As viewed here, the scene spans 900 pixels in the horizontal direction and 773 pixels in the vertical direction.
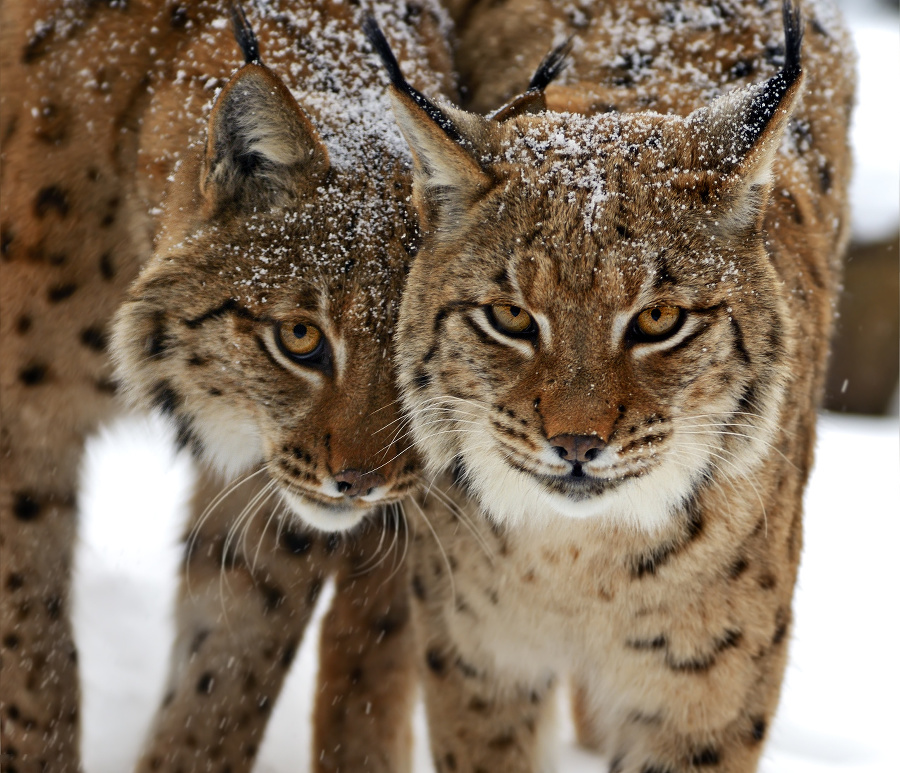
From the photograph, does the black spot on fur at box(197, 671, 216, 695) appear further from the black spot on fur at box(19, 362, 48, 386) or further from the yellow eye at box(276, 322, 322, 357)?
the yellow eye at box(276, 322, 322, 357)

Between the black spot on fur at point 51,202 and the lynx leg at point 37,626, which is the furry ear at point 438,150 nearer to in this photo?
the black spot on fur at point 51,202

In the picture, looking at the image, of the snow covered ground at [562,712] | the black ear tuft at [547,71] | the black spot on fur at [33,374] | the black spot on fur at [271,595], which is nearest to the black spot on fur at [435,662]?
the black spot on fur at [271,595]

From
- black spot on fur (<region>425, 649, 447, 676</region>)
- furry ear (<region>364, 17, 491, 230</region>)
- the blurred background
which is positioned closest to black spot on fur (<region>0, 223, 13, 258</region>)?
furry ear (<region>364, 17, 491, 230</region>)

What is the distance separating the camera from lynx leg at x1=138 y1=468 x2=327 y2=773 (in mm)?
4289

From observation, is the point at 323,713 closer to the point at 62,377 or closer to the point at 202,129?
the point at 62,377

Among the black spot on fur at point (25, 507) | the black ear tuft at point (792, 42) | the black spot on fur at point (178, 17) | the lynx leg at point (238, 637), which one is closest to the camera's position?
the black ear tuft at point (792, 42)

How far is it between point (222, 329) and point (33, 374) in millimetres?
819

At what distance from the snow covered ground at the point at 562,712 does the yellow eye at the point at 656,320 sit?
4.37 ft

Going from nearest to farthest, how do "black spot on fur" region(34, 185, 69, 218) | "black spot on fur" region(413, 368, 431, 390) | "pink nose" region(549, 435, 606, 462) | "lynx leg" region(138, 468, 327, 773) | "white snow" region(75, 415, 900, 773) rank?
1. "pink nose" region(549, 435, 606, 462)
2. "black spot on fur" region(413, 368, 431, 390)
3. "black spot on fur" region(34, 185, 69, 218)
4. "lynx leg" region(138, 468, 327, 773)
5. "white snow" region(75, 415, 900, 773)

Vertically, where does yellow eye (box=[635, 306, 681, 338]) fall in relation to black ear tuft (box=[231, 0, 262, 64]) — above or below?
below

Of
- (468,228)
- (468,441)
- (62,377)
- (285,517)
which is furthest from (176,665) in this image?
(468,228)

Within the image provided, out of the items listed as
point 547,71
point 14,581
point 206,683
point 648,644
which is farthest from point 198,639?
point 547,71

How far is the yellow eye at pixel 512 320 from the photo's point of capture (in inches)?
111

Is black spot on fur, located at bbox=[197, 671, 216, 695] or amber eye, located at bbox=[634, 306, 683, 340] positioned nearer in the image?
amber eye, located at bbox=[634, 306, 683, 340]
